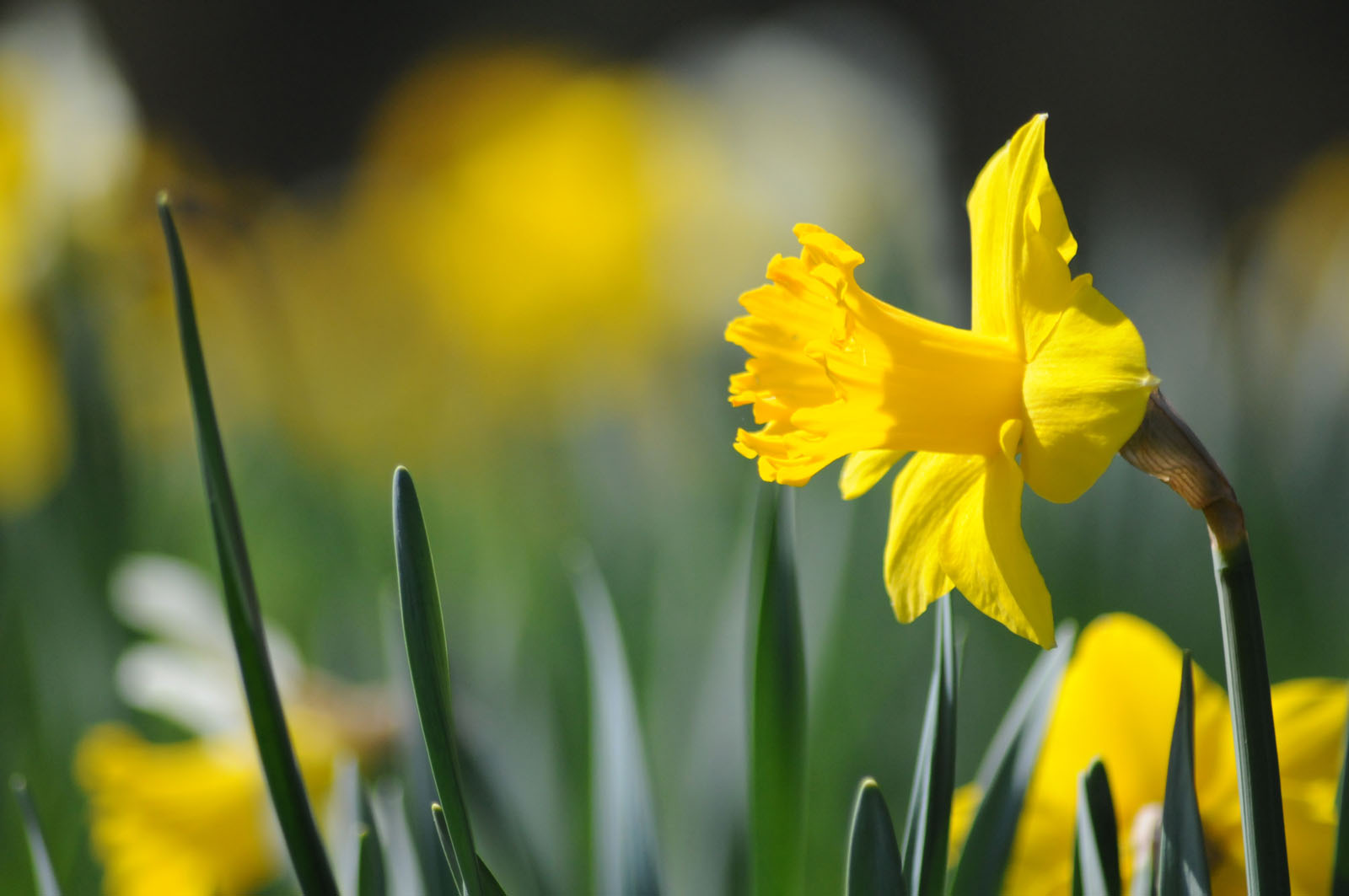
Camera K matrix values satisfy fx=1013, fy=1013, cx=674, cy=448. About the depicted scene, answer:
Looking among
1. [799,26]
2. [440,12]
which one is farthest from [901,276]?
[440,12]

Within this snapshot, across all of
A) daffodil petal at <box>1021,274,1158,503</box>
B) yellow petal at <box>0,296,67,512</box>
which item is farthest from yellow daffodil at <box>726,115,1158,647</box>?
yellow petal at <box>0,296,67,512</box>

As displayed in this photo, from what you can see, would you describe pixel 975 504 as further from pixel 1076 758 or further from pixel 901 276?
pixel 901 276

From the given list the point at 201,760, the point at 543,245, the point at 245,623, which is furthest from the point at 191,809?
the point at 543,245

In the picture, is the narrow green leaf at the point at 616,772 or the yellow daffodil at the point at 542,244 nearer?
the narrow green leaf at the point at 616,772

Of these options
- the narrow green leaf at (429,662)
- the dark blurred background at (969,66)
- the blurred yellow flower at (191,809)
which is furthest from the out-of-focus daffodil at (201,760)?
the dark blurred background at (969,66)

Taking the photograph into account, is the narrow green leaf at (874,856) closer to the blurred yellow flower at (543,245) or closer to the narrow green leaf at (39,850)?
the narrow green leaf at (39,850)

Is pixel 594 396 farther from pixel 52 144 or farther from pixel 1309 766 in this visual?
pixel 1309 766
